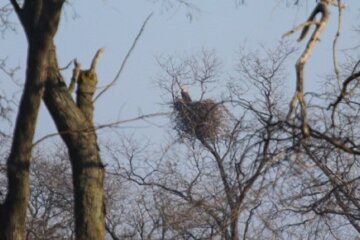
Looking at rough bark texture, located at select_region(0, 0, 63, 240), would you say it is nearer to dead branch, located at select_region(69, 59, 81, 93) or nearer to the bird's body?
dead branch, located at select_region(69, 59, 81, 93)

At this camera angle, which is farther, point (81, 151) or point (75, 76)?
point (75, 76)

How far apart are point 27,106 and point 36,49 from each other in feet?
1.16

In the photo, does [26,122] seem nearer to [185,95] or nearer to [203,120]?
[203,120]

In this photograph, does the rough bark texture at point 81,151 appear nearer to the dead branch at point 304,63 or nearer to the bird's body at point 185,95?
the dead branch at point 304,63

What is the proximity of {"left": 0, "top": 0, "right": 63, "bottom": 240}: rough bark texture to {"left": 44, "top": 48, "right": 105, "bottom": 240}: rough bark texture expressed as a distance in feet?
1.02

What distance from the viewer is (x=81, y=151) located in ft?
17.2

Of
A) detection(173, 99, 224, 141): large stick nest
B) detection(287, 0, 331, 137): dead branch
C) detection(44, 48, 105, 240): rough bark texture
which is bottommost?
detection(287, 0, 331, 137): dead branch

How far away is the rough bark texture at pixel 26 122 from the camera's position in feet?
16.2

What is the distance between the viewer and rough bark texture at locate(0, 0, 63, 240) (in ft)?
16.2

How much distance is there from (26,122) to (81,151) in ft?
1.51

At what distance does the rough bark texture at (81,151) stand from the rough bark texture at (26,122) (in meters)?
0.31

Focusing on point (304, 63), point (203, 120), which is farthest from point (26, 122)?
point (304, 63)

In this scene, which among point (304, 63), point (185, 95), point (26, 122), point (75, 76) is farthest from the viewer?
point (185, 95)

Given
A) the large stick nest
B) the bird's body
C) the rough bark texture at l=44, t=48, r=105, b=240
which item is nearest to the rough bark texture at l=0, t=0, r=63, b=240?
the rough bark texture at l=44, t=48, r=105, b=240
